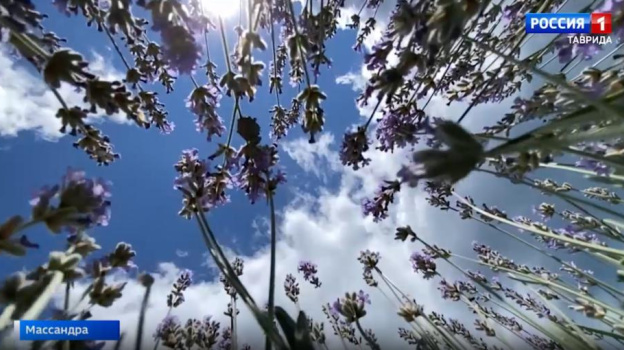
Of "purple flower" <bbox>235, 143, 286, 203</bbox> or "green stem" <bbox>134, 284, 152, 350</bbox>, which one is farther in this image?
"purple flower" <bbox>235, 143, 286, 203</bbox>

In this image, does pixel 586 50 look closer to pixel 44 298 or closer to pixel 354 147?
pixel 354 147

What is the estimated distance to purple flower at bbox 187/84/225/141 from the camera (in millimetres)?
1333

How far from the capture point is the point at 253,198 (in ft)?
4.12

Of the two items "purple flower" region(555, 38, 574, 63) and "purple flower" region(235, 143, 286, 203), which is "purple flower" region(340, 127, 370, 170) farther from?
"purple flower" region(555, 38, 574, 63)

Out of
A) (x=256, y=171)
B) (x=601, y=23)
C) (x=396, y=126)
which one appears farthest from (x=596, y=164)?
(x=256, y=171)

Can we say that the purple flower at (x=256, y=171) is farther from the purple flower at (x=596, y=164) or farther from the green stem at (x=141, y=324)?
the purple flower at (x=596, y=164)

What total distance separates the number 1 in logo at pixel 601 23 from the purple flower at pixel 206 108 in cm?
140

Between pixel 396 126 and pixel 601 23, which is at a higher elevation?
pixel 396 126

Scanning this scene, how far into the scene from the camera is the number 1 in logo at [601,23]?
4.18 ft
